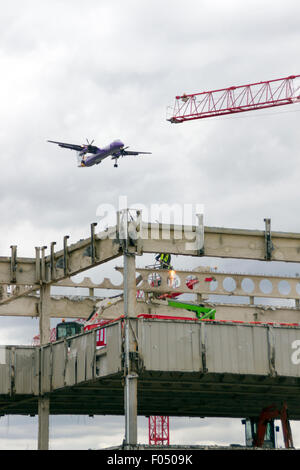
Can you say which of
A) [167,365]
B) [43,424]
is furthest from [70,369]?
[167,365]

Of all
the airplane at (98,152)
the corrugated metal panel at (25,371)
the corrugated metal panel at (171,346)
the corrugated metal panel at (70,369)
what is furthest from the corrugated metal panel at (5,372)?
the airplane at (98,152)

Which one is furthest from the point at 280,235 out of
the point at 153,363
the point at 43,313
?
the point at 43,313

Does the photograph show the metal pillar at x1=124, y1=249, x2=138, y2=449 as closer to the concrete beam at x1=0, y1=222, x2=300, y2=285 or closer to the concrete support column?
the concrete beam at x1=0, y1=222, x2=300, y2=285

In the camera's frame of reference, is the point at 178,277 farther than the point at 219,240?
Yes

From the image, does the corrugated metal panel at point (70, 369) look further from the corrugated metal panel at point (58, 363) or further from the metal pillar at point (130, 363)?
the metal pillar at point (130, 363)

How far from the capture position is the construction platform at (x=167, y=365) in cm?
3719

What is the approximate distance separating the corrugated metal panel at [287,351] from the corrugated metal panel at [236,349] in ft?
1.77

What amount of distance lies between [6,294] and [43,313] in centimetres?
566

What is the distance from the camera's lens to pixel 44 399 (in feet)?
143

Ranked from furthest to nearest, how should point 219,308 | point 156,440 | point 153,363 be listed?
point 156,440 < point 219,308 < point 153,363

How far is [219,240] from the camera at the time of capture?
4056 centimetres
